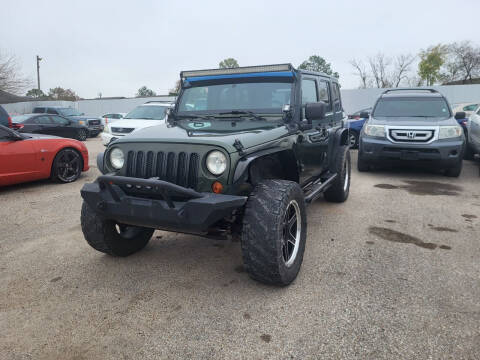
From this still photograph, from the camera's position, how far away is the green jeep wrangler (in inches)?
114

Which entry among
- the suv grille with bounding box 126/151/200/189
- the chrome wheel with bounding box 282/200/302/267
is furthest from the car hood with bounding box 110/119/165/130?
the chrome wheel with bounding box 282/200/302/267

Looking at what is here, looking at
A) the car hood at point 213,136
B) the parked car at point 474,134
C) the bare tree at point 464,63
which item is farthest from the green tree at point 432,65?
the car hood at point 213,136

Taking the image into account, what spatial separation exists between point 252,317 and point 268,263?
1.37 ft

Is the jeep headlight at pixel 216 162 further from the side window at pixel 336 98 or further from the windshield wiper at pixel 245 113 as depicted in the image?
the side window at pixel 336 98

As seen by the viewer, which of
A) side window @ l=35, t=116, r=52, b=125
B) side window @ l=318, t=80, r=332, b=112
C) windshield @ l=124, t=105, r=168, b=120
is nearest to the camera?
side window @ l=318, t=80, r=332, b=112

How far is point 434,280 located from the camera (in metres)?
3.32

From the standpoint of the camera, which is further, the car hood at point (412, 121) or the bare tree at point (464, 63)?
the bare tree at point (464, 63)

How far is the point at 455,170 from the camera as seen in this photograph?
7520 mm

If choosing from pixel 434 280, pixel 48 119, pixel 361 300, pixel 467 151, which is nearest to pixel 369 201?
pixel 434 280

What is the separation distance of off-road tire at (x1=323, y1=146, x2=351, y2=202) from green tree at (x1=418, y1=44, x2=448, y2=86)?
5065cm

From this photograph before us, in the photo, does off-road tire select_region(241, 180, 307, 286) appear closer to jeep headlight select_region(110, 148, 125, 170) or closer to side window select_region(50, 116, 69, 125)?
jeep headlight select_region(110, 148, 125, 170)

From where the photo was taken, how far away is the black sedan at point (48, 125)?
1380 centimetres

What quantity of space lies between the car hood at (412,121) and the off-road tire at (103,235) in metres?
5.88

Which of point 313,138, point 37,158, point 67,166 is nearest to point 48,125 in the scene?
point 67,166
